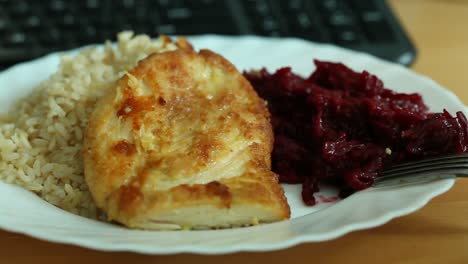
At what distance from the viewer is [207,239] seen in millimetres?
2021

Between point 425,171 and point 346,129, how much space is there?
0.46 m

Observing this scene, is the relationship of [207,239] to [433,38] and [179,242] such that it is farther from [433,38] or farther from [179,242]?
[433,38]

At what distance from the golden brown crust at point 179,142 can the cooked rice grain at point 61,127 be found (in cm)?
23

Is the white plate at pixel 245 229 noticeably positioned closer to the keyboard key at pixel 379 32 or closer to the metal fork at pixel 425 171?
the metal fork at pixel 425 171

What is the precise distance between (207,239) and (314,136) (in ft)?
3.04

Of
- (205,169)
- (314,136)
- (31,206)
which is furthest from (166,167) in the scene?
(314,136)

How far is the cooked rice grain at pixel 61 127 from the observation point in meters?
2.49

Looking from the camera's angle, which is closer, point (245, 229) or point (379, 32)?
point (245, 229)

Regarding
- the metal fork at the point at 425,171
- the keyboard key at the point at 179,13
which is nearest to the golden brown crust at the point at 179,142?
the metal fork at the point at 425,171

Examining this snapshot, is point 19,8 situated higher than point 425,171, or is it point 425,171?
point 19,8

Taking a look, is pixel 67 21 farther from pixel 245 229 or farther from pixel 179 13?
pixel 245 229

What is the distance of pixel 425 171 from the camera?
2408mm

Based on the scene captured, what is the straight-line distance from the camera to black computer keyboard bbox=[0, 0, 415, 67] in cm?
416

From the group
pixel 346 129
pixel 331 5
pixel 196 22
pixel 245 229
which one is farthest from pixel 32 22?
pixel 245 229
